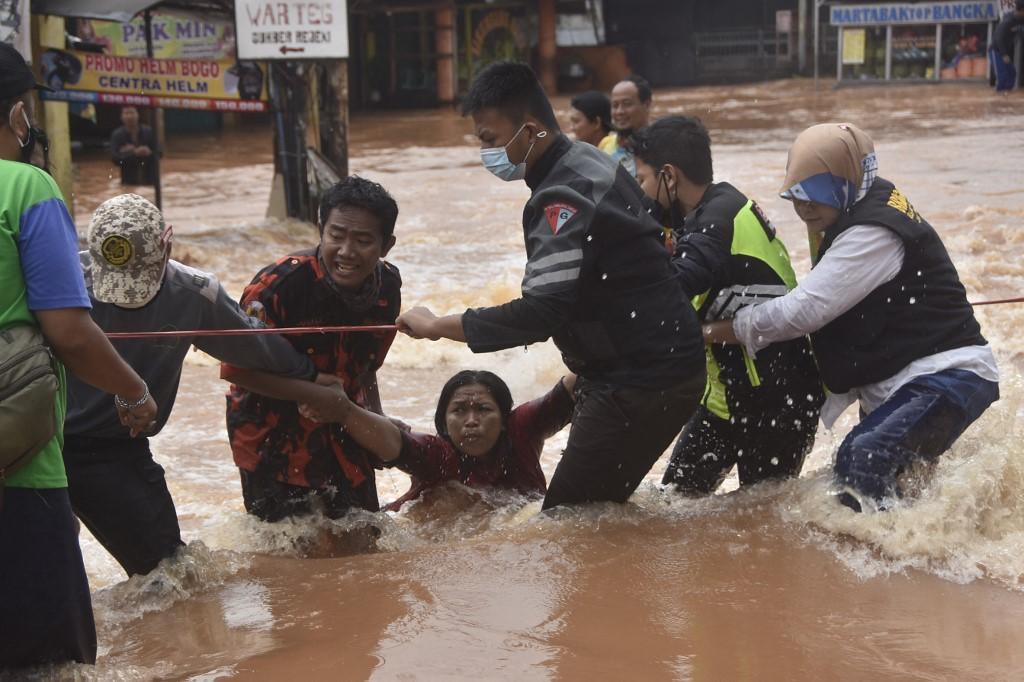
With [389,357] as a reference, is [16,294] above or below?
above

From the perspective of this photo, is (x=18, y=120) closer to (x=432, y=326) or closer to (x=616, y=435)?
(x=432, y=326)

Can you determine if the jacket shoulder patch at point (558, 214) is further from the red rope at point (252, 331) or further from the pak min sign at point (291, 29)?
the pak min sign at point (291, 29)

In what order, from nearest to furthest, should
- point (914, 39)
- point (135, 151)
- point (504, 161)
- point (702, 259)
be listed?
1. point (504, 161)
2. point (702, 259)
3. point (135, 151)
4. point (914, 39)

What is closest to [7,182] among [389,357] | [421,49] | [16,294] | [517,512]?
[16,294]

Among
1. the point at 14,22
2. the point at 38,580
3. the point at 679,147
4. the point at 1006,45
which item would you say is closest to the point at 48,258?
the point at 38,580

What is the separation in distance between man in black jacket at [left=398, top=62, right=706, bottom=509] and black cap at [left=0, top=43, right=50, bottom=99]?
1458 mm

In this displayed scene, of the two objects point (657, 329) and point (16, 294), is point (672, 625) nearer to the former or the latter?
point (657, 329)

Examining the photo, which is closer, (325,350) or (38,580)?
(38,580)

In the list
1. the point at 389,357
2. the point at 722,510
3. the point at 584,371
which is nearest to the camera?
the point at 584,371

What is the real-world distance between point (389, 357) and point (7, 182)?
7.13 m

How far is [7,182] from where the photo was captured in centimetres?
278

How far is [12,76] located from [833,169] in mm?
2565

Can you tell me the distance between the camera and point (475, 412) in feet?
16.9

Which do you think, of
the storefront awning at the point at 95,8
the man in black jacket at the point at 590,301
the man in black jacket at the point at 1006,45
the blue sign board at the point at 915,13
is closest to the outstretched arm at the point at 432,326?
the man in black jacket at the point at 590,301
